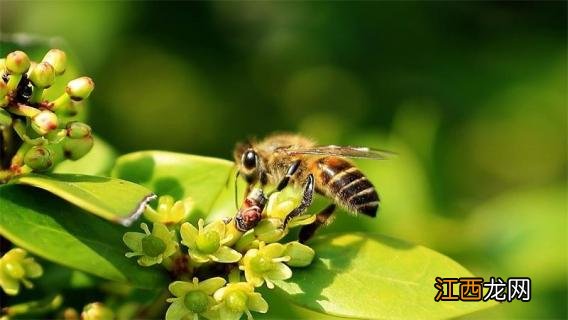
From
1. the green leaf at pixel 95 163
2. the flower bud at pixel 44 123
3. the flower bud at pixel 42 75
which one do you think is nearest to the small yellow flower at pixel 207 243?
the flower bud at pixel 44 123

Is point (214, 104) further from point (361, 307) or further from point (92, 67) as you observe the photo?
point (361, 307)

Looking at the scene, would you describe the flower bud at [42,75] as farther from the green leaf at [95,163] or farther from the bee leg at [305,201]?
the bee leg at [305,201]

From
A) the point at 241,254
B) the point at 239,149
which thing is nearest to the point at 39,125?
the point at 241,254

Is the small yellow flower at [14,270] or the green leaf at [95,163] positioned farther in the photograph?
the green leaf at [95,163]

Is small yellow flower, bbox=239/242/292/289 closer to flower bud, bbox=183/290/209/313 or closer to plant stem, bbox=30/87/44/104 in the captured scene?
flower bud, bbox=183/290/209/313

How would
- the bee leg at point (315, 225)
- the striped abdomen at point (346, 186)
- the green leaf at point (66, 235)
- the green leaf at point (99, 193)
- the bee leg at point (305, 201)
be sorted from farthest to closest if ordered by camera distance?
the striped abdomen at point (346, 186), the bee leg at point (315, 225), the bee leg at point (305, 201), the green leaf at point (66, 235), the green leaf at point (99, 193)

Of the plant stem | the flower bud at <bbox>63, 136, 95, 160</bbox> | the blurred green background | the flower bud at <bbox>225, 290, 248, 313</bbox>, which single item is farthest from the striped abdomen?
the blurred green background
